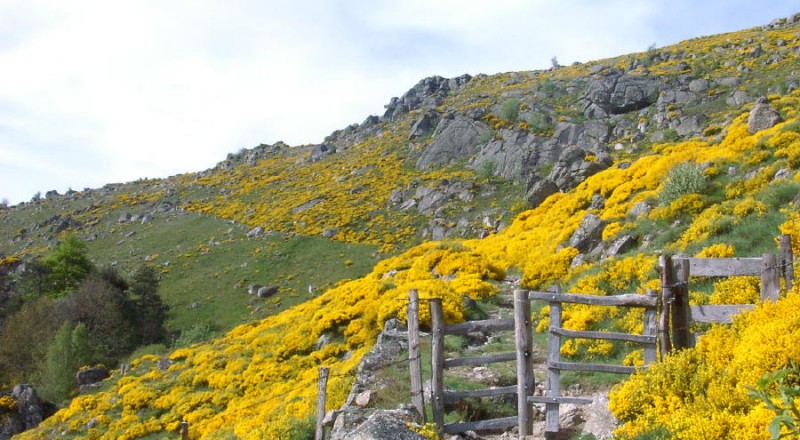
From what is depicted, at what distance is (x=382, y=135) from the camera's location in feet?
309

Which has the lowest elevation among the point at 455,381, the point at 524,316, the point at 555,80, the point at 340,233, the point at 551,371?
the point at 455,381

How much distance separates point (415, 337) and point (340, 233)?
48461mm

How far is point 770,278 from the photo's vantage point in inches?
364

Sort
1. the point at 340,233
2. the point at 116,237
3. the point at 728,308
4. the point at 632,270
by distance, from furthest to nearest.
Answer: the point at 116,237
the point at 340,233
the point at 632,270
the point at 728,308

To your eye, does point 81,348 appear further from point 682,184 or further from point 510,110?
point 510,110

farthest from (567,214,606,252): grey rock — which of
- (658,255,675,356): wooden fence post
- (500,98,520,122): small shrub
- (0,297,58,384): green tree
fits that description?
(500,98,520,122): small shrub

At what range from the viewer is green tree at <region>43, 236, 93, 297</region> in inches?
2265

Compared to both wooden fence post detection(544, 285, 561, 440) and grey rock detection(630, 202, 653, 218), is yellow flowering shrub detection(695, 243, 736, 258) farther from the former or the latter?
wooden fence post detection(544, 285, 561, 440)

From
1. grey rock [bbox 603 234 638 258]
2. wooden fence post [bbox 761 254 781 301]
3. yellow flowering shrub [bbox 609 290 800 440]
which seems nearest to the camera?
yellow flowering shrub [bbox 609 290 800 440]

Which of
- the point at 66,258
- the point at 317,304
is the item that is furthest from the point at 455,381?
the point at 66,258

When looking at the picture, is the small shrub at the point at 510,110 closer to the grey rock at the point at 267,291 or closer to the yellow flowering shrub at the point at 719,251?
the grey rock at the point at 267,291

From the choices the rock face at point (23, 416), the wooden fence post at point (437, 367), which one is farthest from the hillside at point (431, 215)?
the rock face at point (23, 416)

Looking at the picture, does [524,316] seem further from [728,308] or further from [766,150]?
[766,150]

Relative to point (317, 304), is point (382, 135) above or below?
above
